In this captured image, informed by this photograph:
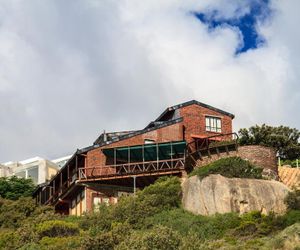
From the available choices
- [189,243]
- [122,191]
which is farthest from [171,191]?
[189,243]

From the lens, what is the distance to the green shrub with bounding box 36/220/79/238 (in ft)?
125

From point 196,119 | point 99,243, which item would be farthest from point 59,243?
point 196,119

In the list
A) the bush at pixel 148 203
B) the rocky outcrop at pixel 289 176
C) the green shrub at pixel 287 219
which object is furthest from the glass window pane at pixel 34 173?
the green shrub at pixel 287 219

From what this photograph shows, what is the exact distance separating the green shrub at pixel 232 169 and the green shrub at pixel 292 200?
2.81 m

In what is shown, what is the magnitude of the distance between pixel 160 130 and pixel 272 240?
21740 millimetres

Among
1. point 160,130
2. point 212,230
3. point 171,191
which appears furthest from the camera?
point 160,130

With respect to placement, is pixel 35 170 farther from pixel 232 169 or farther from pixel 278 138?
pixel 232 169

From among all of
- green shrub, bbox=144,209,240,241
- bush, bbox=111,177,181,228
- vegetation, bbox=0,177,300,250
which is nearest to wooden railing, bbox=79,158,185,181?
vegetation, bbox=0,177,300,250

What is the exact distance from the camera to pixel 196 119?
53344 mm

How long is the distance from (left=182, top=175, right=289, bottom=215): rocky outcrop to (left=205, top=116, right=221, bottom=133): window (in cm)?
1307

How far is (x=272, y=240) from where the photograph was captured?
30781 mm

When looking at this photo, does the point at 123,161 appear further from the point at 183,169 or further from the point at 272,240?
the point at 272,240

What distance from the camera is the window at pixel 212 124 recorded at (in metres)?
53.8

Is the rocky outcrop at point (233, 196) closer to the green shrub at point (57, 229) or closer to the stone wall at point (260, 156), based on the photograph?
the stone wall at point (260, 156)
